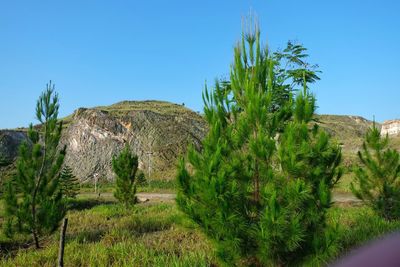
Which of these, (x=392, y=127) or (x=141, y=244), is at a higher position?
(x=392, y=127)

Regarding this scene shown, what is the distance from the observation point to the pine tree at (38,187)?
33.1 feet

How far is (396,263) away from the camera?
0.89 ft

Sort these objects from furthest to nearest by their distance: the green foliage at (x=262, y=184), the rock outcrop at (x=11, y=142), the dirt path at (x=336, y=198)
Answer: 1. the rock outcrop at (x=11, y=142)
2. the dirt path at (x=336, y=198)
3. the green foliage at (x=262, y=184)

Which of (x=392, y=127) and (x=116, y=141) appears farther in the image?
(x=392, y=127)

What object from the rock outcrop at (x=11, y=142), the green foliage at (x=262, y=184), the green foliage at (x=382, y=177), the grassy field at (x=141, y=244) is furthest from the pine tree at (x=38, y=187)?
the rock outcrop at (x=11, y=142)

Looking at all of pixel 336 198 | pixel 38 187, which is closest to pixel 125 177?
pixel 38 187

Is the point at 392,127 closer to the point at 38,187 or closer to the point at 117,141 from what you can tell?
the point at 117,141

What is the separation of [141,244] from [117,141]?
41664 mm

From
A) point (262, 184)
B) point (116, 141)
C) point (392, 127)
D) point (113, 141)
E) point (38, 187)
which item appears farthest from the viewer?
point (392, 127)

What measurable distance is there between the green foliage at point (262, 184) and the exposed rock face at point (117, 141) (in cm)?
3860

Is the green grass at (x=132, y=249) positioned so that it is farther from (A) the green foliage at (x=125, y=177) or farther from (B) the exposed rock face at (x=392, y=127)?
(B) the exposed rock face at (x=392, y=127)

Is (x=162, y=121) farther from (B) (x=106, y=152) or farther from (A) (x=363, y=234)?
(A) (x=363, y=234)

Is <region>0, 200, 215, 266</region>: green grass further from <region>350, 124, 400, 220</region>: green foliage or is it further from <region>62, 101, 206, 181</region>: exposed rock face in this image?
<region>62, 101, 206, 181</region>: exposed rock face

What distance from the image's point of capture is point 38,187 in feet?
34.0
